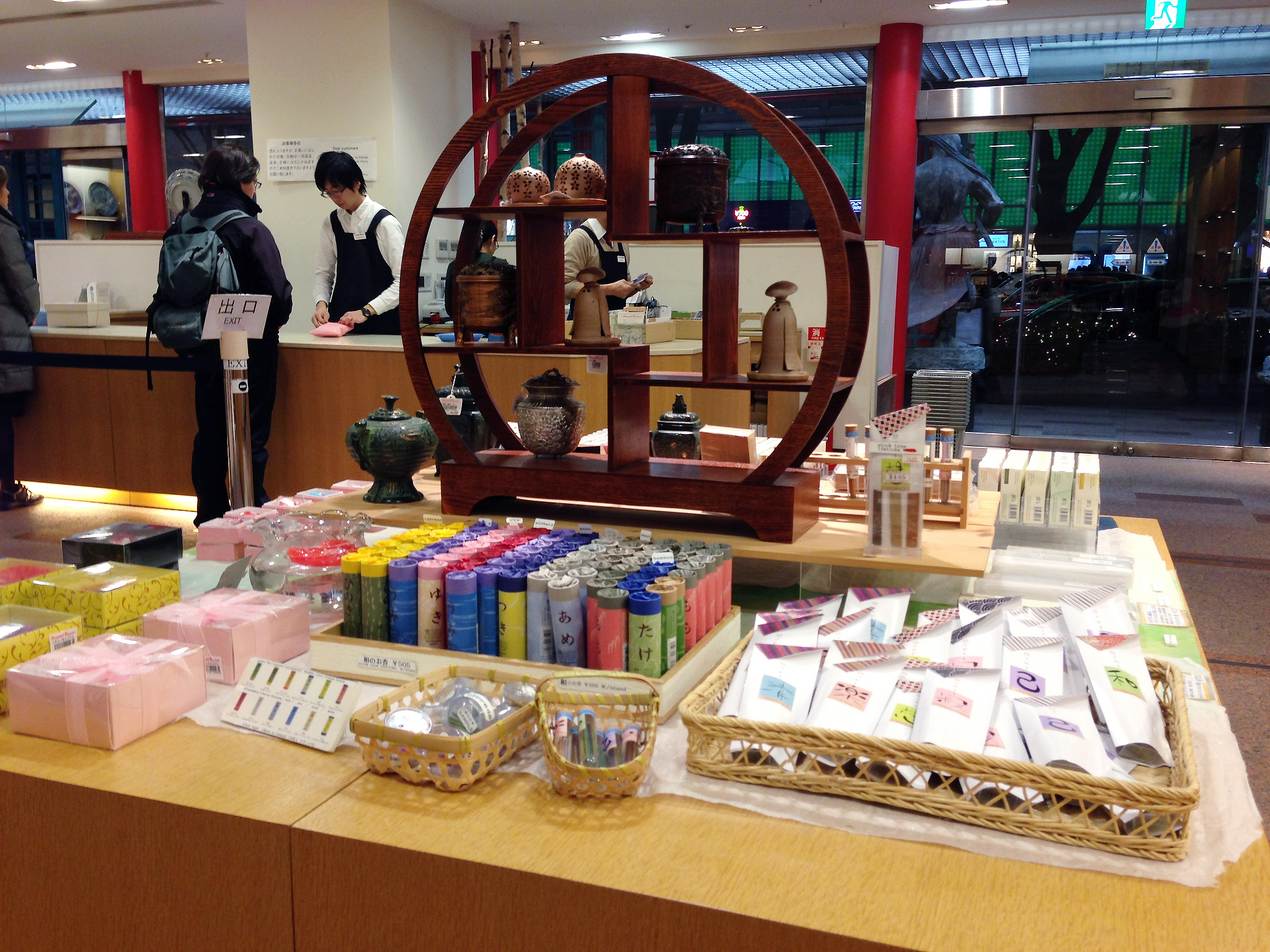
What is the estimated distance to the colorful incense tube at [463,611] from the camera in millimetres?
1575

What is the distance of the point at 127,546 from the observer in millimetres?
2059

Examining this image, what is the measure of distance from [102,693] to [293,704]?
244 millimetres

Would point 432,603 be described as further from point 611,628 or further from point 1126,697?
point 1126,697

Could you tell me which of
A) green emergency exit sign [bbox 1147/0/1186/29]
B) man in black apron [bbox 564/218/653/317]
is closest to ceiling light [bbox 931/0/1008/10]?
green emergency exit sign [bbox 1147/0/1186/29]

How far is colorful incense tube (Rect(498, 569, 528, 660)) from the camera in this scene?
5.11ft

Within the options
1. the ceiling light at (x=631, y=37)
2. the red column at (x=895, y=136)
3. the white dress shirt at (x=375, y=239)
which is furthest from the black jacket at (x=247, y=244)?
the red column at (x=895, y=136)

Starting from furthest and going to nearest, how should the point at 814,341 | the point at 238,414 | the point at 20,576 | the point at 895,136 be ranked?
the point at 895,136 → the point at 814,341 → the point at 238,414 → the point at 20,576

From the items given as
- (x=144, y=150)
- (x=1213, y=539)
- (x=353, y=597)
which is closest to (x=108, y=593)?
(x=353, y=597)

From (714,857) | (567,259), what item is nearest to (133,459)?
(567,259)

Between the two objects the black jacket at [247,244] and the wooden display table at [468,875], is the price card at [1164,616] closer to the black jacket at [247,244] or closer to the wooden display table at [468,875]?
the wooden display table at [468,875]

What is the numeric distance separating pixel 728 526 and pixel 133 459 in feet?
12.6

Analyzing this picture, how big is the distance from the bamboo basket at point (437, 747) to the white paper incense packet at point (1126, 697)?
0.73 meters

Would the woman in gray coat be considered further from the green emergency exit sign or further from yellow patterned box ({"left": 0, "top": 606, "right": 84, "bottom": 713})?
the green emergency exit sign

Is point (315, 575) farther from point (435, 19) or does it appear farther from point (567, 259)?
point (435, 19)
